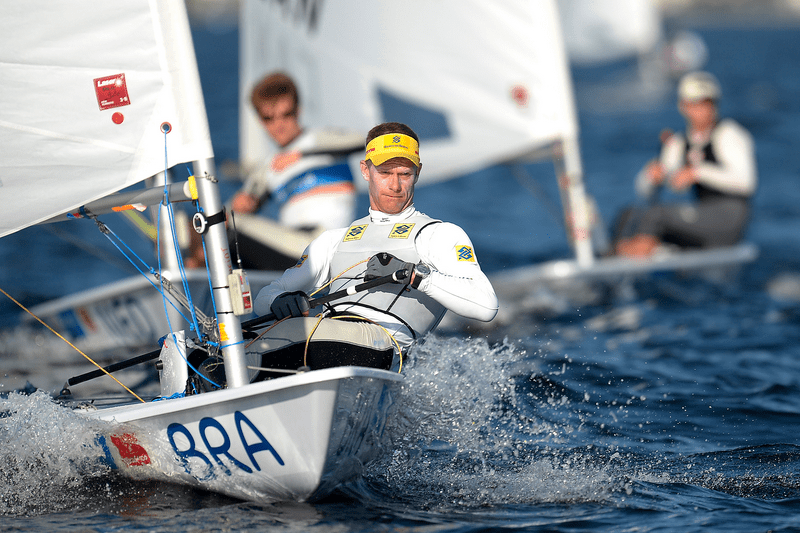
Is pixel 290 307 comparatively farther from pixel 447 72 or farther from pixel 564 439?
pixel 447 72

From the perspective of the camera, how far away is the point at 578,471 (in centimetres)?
337

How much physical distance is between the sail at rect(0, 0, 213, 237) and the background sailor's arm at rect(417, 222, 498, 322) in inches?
33.0

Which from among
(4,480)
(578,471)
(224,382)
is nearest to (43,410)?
(4,480)

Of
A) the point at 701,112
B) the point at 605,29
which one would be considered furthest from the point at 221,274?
the point at 605,29

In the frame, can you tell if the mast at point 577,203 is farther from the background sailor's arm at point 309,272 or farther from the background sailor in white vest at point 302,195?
the background sailor's arm at point 309,272

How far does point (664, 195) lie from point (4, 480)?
9511mm

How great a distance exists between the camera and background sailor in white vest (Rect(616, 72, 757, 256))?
7156 millimetres

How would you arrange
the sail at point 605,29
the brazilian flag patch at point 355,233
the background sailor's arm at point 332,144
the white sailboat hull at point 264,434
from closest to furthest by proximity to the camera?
the white sailboat hull at point 264,434 → the brazilian flag patch at point 355,233 → the background sailor's arm at point 332,144 → the sail at point 605,29

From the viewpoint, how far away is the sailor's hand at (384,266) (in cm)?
300

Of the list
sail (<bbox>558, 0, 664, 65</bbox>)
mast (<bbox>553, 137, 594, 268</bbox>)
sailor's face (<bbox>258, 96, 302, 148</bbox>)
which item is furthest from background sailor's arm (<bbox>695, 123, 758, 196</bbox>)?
sail (<bbox>558, 0, 664, 65</bbox>)

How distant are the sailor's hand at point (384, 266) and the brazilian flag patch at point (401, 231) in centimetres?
22

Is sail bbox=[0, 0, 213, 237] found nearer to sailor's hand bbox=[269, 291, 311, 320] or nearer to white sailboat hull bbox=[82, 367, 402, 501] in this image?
sailor's hand bbox=[269, 291, 311, 320]

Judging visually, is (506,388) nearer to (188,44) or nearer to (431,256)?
(431,256)

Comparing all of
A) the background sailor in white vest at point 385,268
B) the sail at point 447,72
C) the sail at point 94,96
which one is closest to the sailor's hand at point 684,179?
the sail at point 447,72
